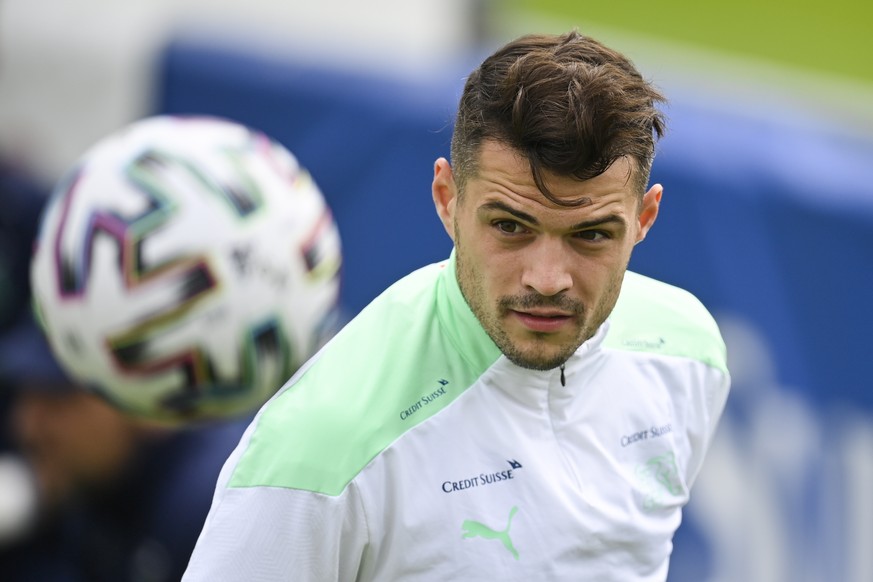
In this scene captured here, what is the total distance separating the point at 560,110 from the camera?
2521 millimetres

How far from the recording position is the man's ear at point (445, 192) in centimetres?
273

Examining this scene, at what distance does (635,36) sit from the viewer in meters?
13.6

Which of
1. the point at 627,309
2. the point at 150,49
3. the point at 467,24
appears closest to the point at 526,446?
the point at 627,309

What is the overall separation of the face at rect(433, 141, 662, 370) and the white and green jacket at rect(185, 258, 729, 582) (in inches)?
5.0

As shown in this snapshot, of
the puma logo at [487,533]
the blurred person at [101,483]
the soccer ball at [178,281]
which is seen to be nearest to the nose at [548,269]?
the puma logo at [487,533]

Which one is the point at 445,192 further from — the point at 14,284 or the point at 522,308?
the point at 14,284

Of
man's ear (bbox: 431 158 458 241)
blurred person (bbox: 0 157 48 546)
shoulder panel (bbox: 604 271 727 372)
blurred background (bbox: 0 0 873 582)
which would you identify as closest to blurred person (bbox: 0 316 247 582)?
blurred person (bbox: 0 157 48 546)

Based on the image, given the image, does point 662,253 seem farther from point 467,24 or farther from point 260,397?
point 467,24

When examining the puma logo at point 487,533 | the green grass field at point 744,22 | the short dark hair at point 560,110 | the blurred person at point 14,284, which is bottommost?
the green grass field at point 744,22

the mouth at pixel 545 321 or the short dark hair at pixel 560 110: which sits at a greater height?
the short dark hair at pixel 560 110

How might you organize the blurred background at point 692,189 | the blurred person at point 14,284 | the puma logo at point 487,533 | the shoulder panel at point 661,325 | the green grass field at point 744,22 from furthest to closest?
1. the green grass field at point 744,22
2. the blurred background at point 692,189
3. the blurred person at point 14,284
4. the shoulder panel at point 661,325
5. the puma logo at point 487,533

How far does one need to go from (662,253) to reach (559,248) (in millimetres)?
3829

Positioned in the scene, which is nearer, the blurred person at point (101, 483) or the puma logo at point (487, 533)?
the puma logo at point (487, 533)

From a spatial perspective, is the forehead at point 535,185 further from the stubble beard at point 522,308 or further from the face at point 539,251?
the stubble beard at point 522,308
